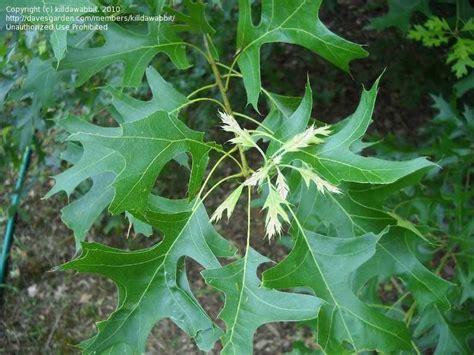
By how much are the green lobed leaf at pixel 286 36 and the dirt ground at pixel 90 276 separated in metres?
1.99

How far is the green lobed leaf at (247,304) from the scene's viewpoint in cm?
128

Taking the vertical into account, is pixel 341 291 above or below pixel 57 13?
below

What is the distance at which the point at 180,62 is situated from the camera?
168 cm

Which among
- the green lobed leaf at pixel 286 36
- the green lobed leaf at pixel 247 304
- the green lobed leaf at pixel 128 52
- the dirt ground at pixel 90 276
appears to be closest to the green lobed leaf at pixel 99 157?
the green lobed leaf at pixel 128 52

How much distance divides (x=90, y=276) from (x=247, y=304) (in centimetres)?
251

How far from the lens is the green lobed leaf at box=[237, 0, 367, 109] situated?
153 centimetres

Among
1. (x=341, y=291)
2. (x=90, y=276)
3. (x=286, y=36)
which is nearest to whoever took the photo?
(x=341, y=291)

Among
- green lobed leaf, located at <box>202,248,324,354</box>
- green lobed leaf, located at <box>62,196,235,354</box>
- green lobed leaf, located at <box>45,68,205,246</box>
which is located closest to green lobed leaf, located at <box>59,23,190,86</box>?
green lobed leaf, located at <box>45,68,205,246</box>

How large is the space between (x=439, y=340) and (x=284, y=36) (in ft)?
3.77

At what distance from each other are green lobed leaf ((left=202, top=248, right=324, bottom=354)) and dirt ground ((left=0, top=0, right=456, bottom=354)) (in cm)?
197

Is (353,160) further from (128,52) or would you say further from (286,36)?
(128,52)

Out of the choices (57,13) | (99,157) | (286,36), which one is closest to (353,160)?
(286,36)

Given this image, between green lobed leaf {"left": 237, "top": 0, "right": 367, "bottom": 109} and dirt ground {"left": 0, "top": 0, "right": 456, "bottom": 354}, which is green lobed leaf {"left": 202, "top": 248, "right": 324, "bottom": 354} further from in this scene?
dirt ground {"left": 0, "top": 0, "right": 456, "bottom": 354}

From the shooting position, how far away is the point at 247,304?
135 centimetres
